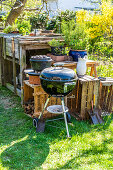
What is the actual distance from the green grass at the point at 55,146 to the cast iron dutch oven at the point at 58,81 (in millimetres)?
860

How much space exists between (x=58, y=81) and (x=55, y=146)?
1.11 metres

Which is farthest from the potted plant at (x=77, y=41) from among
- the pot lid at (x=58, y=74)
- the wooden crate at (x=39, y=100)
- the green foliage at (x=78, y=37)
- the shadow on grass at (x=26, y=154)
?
the shadow on grass at (x=26, y=154)

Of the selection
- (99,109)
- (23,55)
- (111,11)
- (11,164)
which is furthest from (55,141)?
(111,11)

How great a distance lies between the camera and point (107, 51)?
8.38 metres

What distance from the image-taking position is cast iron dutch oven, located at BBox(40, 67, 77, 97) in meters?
3.53

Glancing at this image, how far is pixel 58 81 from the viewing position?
138 inches

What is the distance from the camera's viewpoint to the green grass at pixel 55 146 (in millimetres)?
3082

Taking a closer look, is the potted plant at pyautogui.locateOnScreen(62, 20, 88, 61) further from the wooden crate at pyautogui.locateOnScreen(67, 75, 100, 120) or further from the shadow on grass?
the shadow on grass

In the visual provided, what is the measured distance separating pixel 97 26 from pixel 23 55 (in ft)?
13.9

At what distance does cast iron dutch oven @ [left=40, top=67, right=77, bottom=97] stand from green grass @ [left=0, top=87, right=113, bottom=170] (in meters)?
0.86

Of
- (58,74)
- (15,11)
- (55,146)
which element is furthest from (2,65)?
(55,146)

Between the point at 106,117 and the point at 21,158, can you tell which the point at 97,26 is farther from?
the point at 21,158

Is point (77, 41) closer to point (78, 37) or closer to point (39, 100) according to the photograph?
point (78, 37)

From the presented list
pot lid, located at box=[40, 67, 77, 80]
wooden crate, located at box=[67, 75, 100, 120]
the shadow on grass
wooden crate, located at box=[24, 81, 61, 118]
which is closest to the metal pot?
wooden crate, located at box=[24, 81, 61, 118]
